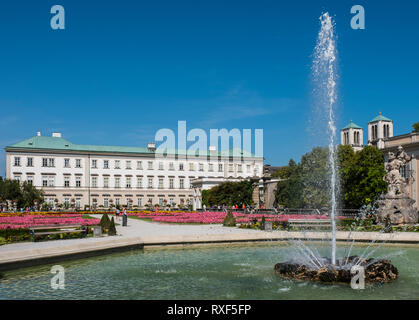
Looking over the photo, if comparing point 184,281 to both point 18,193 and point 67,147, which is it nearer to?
point 18,193

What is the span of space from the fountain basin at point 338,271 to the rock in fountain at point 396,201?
574 inches

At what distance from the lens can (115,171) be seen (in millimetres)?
76188

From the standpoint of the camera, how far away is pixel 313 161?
2058 inches

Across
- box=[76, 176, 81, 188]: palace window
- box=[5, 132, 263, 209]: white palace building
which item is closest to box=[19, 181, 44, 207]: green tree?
box=[5, 132, 263, 209]: white palace building

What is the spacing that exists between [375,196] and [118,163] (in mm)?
50125

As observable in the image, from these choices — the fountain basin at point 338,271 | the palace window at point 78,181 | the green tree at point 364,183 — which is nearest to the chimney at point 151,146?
Answer: the palace window at point 78,181

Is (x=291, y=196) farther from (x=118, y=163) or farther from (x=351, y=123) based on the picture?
(x=351, y=123)

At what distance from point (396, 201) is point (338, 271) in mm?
16376

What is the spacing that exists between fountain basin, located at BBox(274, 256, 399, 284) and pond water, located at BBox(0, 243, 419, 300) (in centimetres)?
20

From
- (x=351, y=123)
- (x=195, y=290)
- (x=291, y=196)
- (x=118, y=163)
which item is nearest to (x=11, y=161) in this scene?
(x=118, y=163)

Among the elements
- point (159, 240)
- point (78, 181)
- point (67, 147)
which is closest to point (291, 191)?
point (159, 240)

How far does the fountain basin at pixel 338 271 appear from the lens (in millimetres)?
9266

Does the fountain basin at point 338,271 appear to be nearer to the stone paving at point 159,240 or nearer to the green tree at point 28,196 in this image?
the stone paving at point 159,240

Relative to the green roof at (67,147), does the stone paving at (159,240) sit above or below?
below
